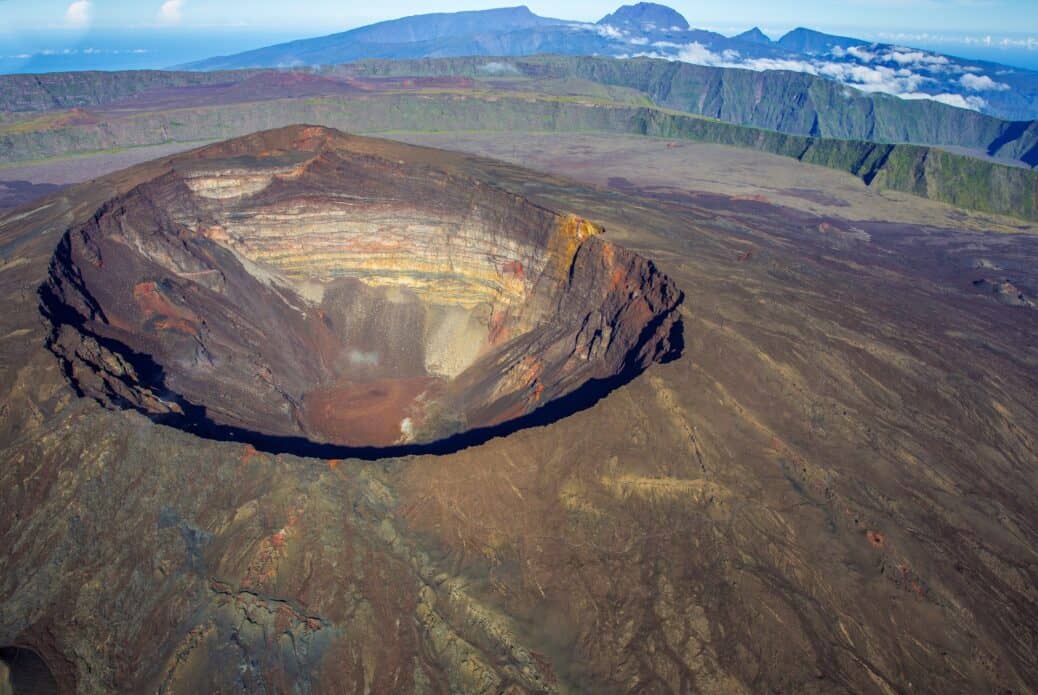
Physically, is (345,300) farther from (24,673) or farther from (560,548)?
(24,673)

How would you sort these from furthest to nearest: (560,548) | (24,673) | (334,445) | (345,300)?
(345,300), (334,445), (560,548), (24,673)

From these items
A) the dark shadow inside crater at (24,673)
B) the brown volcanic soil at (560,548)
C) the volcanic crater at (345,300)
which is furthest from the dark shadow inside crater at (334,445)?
the dark shadow inside crater at (24,673)

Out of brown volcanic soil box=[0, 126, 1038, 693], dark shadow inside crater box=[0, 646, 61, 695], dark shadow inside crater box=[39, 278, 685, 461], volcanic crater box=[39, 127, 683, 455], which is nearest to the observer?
dark shadow inside crater box=[0, 646, 61, 695]

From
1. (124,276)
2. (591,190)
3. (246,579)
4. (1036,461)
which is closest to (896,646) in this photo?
(1036,461)

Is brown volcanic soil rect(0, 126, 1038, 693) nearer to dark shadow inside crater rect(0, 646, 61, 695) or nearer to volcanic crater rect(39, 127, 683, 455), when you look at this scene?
dark shadow inside crater rect(0, 646, 61, 695)

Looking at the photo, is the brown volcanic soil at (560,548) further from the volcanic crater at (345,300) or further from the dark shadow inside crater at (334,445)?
the volcanic crater at (345,300)

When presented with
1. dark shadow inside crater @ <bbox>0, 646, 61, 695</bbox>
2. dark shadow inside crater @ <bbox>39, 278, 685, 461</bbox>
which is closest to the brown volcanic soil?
dark shadow inside crater @ <bbox>0, 646, 61, 695</bbox>

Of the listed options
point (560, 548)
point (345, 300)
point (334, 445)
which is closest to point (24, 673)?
point (334, 445)
